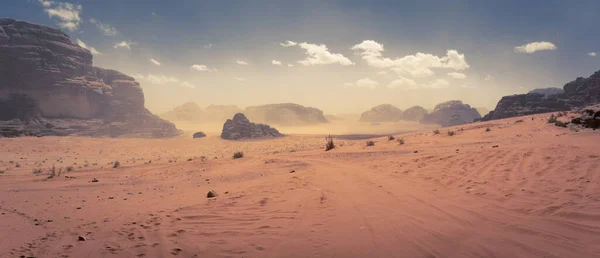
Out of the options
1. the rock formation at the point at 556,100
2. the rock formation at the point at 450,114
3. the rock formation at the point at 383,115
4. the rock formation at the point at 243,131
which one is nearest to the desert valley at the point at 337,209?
the rock formation at the point at 243,131

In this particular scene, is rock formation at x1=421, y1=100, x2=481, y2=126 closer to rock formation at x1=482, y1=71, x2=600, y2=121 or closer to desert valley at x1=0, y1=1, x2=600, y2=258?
rock formation at x1=482, y1=71, x2=600, y2=121

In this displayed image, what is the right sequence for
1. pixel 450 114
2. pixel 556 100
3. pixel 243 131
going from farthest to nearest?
1. pixel 450 114
2. pixel 556 100
3. pixel 243 131

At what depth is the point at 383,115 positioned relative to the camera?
11731 cm

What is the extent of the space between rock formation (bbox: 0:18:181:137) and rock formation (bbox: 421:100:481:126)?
3428 inches

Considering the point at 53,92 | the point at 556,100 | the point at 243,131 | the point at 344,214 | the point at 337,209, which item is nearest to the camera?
the point at 344,214

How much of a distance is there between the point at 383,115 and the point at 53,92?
344 feet

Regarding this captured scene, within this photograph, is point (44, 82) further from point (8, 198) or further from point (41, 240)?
point (41, 240)

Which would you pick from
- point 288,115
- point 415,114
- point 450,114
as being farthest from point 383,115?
point 288,115

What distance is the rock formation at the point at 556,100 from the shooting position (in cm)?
4753

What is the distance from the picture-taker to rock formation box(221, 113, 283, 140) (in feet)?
146

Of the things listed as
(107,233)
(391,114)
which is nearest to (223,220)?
(107,233)

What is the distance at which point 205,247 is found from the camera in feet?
12.5

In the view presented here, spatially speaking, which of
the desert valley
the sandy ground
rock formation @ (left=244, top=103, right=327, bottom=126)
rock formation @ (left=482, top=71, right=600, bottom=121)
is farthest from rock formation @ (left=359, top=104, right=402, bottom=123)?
the sandy ground

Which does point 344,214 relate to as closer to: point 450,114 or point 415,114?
point 450,114
